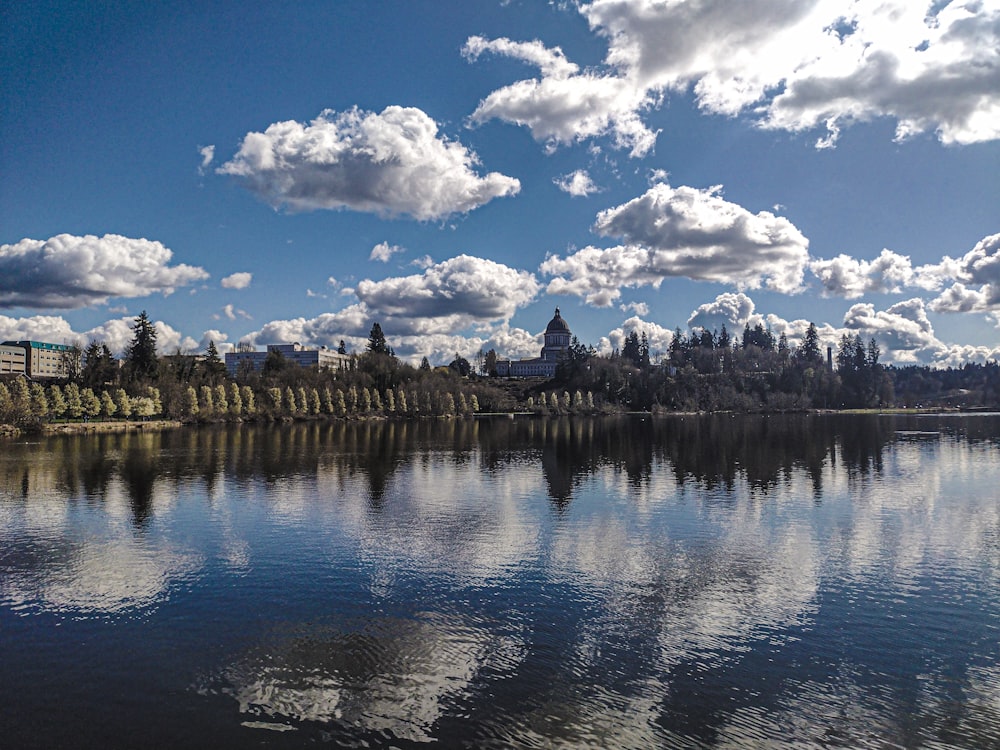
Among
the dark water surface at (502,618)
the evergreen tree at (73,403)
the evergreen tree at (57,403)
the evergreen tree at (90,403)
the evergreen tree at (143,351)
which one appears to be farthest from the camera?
the evergreen tree at (143,351)

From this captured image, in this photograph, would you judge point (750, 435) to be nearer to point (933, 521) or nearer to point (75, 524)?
point (933, 521)

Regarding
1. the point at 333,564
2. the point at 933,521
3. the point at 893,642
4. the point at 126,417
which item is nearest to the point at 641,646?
the point at 893,642

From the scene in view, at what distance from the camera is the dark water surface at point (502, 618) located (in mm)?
16922

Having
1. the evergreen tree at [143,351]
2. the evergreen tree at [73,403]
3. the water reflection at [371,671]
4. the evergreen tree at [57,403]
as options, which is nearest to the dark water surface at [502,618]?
the water reflection at [371,671]

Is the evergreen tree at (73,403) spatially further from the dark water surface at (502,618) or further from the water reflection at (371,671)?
the water reflection at (371,671)

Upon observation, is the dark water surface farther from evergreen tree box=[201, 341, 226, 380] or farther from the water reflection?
evergreen tree box=[201, 341, 226, 380]

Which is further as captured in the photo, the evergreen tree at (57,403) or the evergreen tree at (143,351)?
the evergreen tree at (143,351)

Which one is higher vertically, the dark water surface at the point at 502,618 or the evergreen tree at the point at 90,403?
the evergreen tree at the point at 90,403

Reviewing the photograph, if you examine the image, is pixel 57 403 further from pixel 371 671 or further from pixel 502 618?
pixel 371 671

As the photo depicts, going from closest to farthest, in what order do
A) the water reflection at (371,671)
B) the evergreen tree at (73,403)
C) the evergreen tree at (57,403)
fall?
1. the water reflection at (371,671)
2. the evergreen tree at (57,403)
3. the evergreen tree at (73,403)

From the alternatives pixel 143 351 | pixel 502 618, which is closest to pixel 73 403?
pixel 143 351

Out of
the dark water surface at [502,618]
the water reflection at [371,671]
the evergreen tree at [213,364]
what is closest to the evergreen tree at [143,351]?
the evergreen tree at [213,364]

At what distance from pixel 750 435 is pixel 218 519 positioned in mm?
102204

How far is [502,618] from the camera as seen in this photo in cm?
2380
